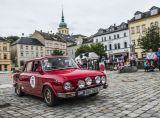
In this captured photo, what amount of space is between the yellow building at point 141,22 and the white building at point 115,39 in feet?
Result: 11.6

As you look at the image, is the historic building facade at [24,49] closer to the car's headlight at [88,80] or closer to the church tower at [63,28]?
the church tower at [63,28]

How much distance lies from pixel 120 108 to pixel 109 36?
66627 mm

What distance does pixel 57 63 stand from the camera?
26.3ft

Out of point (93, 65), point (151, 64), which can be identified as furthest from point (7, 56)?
point (151, 64)

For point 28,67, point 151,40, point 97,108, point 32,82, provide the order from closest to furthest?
point 97,108, point 32,82, point 28,67, point 151,40

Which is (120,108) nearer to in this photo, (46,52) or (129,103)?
(129,103)

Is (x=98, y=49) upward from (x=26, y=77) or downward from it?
upward

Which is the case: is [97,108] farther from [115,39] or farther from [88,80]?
[115,39]

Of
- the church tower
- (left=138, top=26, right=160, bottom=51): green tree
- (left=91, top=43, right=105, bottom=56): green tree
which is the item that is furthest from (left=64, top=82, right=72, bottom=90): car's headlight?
the church tower

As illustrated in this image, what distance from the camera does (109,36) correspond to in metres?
71.9

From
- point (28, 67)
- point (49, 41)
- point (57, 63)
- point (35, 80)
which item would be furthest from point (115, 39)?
point (35, 80)

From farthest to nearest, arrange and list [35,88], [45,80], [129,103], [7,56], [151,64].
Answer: [7,56]
[151,64]
[35,88]
[45,80]
[129,103]

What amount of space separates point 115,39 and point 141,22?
38.4ft

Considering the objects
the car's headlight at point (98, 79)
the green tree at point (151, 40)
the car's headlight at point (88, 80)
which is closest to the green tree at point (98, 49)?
the green tree at point (151, 40)
